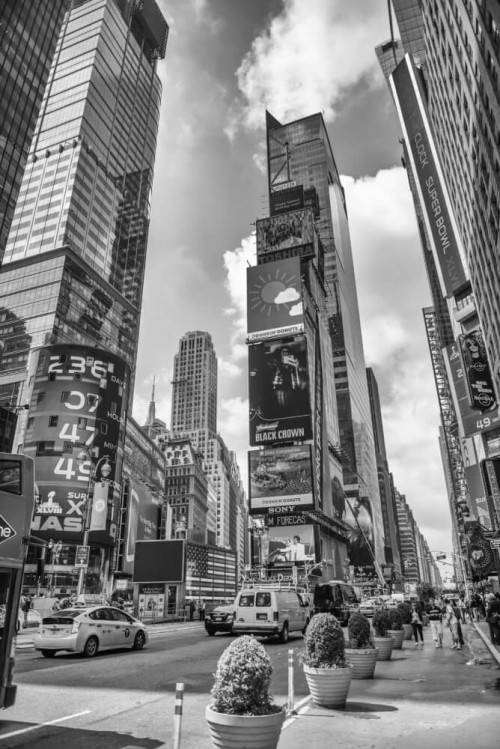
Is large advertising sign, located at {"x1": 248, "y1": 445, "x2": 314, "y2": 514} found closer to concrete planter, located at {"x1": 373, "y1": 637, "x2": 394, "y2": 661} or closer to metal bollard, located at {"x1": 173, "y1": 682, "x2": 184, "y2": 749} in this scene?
concrete planter, located at {"x1": 373, "y1": 637, "x2": 394, "y2": 661}

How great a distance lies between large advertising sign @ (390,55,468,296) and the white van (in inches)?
1996

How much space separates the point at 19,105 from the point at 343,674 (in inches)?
4390

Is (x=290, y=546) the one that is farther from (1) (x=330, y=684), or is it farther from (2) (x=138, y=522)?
(1) (x=330, y=684)

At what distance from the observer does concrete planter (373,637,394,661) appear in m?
15.0

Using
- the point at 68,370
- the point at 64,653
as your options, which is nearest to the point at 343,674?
the point at 64,653

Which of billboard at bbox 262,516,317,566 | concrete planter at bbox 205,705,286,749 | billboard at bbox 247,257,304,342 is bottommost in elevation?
concrete planter at bbox 205,705,286,749

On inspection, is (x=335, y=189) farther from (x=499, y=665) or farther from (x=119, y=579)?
(x=499, y=665)

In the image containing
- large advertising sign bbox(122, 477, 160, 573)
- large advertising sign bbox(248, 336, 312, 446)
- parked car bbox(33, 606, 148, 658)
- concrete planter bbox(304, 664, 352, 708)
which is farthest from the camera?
large advertising sign bbox(248, 336, 312, 446)

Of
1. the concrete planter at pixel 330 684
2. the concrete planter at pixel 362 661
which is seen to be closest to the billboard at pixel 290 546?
the concrete planter at pixel 362 661

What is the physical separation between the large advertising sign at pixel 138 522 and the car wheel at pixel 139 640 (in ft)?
142

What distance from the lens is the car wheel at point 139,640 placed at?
18.5 meters

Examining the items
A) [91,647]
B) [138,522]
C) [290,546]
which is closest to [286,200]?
[290,546]

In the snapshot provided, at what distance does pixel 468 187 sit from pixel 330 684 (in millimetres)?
31869

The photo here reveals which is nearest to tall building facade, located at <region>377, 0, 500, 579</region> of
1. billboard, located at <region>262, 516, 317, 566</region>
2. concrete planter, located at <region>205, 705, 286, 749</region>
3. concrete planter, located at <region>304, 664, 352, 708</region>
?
concrete planter, located at <region>304, 664, 352, 708</region>
